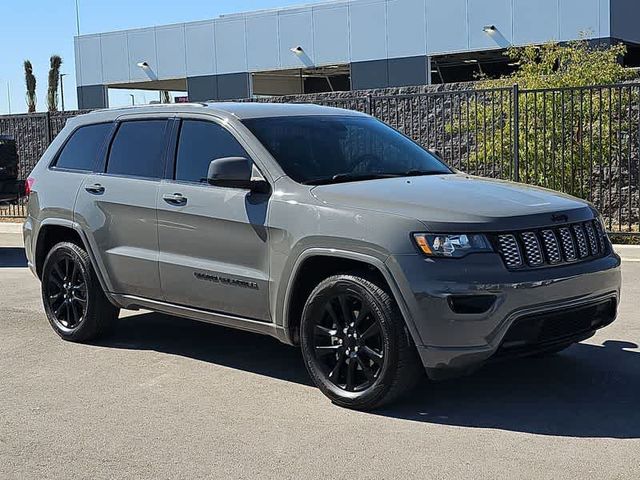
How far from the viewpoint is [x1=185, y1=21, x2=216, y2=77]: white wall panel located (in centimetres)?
3241

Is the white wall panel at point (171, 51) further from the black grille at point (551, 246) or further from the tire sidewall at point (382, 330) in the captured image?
the black grille at point (551, 246)

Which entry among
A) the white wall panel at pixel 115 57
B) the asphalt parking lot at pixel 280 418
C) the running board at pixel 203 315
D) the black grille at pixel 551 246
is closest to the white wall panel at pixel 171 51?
the white wall panel at pixel 115 57

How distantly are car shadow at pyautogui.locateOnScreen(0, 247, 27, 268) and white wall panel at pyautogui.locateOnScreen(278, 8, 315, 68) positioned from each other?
17769 mm

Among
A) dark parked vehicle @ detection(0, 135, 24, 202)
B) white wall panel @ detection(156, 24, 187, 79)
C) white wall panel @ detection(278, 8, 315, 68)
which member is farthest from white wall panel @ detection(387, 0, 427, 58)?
dark parked vehicle @ detection(0, 135, 24, 202)

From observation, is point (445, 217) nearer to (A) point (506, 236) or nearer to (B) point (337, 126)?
(A) point (506, 236)

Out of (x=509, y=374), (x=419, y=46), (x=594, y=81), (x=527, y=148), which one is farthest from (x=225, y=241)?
(x=419, y=46)

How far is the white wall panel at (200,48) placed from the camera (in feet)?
106

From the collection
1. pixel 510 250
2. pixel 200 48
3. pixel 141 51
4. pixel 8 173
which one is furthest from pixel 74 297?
pixel 141 51

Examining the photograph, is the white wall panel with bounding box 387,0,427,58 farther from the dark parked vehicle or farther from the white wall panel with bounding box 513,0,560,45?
the dark parked vehicle

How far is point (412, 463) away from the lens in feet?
15.2

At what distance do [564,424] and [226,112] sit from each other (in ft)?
9.93

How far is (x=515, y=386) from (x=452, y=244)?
1379 mm

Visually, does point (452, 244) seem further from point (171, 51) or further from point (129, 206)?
point (171, 51)

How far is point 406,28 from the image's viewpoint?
28531 mm
